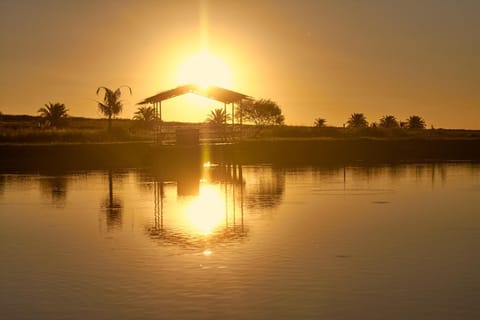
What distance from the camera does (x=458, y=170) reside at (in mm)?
43094

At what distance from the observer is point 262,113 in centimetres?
9669

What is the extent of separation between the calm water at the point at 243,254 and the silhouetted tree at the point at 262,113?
64783mm

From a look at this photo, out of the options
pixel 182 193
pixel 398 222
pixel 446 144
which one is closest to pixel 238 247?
pixel 398 222

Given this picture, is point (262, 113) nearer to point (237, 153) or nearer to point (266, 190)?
point (237, 153)

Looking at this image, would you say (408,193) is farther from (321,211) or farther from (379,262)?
(379,262)

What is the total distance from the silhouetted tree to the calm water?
213ft

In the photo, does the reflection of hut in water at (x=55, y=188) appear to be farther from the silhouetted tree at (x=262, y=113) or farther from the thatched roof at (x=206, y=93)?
the silhouetted tree at (x=262, y=113)

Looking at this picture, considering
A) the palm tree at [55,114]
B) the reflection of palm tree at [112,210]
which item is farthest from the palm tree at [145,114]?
the reflection of palm tree at [112,210]

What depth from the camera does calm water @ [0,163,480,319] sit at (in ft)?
36.9

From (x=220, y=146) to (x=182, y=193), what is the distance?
66.6ft

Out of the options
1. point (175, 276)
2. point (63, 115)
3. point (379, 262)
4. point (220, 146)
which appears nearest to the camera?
point (175, 276)

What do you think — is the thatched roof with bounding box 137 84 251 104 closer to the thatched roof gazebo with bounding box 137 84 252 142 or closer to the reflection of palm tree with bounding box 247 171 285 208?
the thatched roof gazebo with bounding box 137 84 252 142

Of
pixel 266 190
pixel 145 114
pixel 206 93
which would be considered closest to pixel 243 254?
pixel 266 190

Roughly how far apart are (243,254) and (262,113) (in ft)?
269
